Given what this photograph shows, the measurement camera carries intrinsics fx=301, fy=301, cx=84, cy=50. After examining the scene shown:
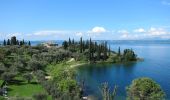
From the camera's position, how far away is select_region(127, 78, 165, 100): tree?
51906mm

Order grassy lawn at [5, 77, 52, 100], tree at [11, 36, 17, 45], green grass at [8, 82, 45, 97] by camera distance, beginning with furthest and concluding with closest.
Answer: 1. tree at [11, 36, 17, 45]
2. green grass at [8, 82, 45, 97]
3. grassy lawn at [5, 77, 52, 100]

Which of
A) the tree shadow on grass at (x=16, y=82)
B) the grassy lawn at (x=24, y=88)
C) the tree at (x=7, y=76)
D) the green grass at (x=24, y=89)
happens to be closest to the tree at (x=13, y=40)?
the tree shadow on grass at (x=16, y=82)

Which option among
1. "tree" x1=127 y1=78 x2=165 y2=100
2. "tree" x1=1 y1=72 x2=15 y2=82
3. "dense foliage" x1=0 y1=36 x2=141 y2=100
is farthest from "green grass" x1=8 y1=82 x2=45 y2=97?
"tree" x1=127 y1=78 x2=165 y2=100

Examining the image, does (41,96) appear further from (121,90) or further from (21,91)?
(121,90)

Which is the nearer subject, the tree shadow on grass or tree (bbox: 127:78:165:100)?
tree (bbox: 127:78:165:100)

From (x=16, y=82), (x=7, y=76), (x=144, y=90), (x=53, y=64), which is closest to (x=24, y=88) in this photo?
(x=16, y=82)

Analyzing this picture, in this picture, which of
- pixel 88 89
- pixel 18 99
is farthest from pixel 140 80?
pixel 88 89

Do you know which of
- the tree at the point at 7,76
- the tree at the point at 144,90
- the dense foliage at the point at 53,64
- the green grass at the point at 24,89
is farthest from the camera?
the tree at the point at 7,76

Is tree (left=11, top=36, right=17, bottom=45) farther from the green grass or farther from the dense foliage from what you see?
the green grass

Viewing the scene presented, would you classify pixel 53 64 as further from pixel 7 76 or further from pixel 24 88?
pixel 24 88

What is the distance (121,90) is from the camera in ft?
254

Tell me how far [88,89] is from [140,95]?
27918 mm

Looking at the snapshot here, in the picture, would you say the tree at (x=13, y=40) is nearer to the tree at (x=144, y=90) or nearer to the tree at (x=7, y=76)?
the tree at (x=7, y=76)

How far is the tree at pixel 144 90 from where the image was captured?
5191cm
